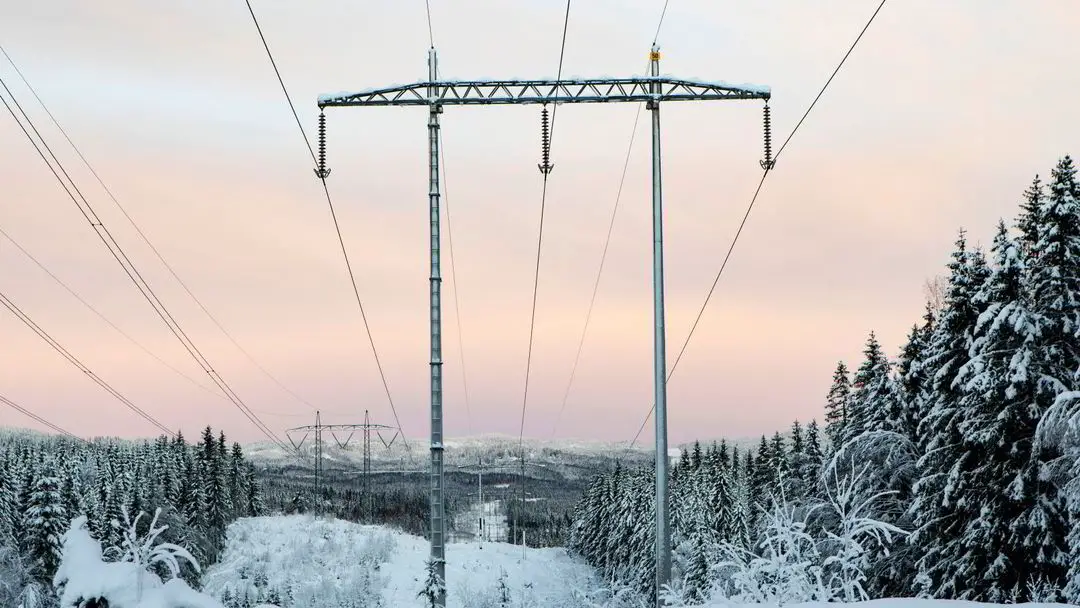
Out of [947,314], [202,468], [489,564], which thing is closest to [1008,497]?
[947,314]

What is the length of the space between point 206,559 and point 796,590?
91.9 m

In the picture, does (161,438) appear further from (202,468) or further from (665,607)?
(665,607)

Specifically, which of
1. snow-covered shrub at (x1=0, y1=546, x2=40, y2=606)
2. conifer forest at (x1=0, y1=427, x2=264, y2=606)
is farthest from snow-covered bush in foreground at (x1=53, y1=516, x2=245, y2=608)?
snow-covered shrub at (x1=0, y1=546, x2=40, y2=606)

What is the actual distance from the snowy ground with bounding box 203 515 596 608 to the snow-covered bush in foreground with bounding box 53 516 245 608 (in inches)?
2653

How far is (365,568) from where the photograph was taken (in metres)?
99.7

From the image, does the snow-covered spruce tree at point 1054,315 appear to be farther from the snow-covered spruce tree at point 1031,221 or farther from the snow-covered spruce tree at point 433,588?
the snow-covered spruce tree at point 433,588

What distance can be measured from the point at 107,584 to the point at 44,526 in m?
54.7

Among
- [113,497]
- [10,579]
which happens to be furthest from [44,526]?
[10,579]

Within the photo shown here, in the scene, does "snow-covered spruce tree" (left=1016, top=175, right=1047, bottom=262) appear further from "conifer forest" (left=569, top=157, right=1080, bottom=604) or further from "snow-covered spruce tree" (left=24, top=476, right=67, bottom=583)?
"snow-covered spruce tree" (left=24, top=476, right=67, bottom=583)

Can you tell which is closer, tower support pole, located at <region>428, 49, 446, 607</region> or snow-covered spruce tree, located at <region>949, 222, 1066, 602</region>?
tower support pole, located at <region>428, 49, 446, 607</region>

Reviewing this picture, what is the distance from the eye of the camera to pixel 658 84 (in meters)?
16.8

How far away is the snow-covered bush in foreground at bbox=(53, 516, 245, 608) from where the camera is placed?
6.77m

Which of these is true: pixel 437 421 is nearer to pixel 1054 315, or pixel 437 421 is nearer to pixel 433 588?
pixel 433 588

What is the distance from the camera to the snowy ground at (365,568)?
8650 cm
